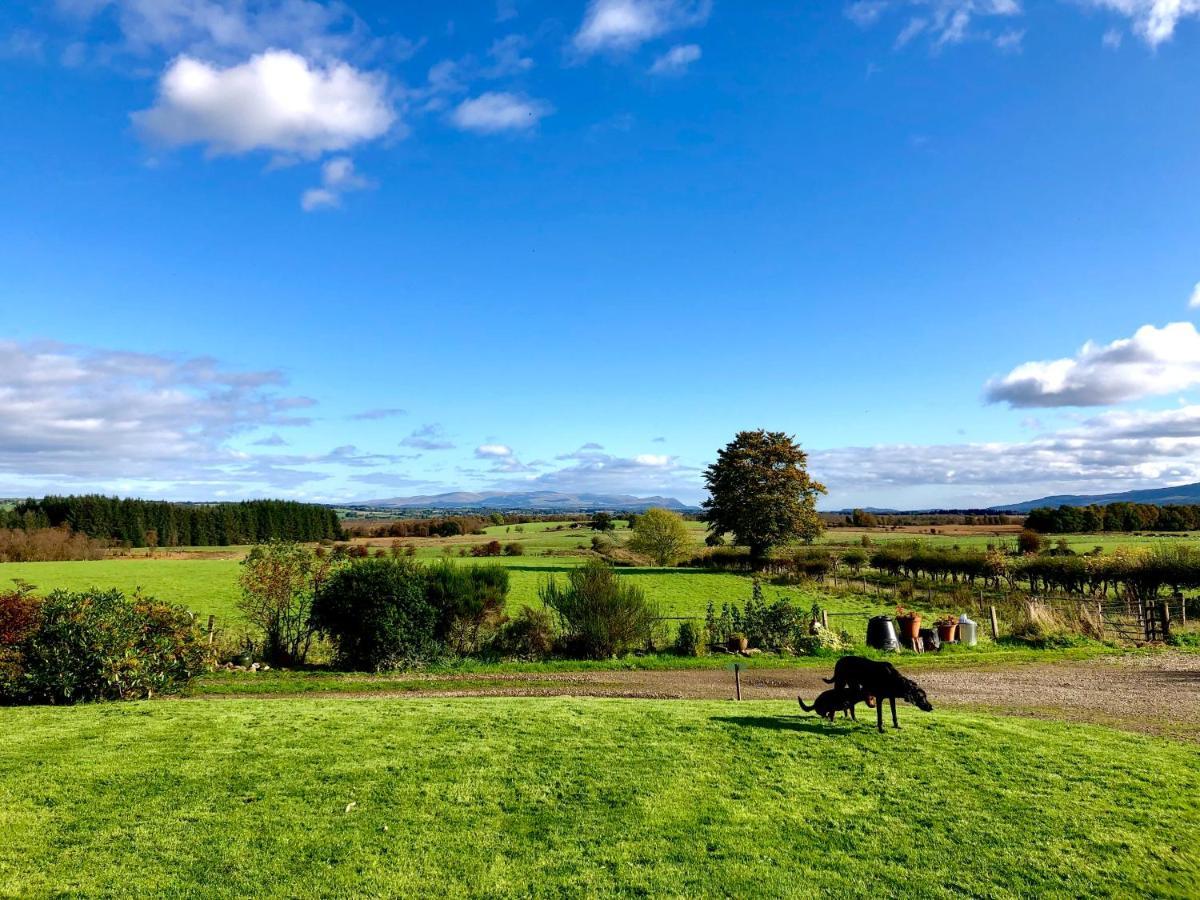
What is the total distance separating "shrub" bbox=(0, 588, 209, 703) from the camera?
13.7 metres

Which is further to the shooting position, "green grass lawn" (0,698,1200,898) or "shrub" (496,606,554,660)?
"shrub" (496,606,554,660)

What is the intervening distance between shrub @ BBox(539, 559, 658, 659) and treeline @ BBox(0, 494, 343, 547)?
256 ft

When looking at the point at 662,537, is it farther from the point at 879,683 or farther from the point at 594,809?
the point at 594,809

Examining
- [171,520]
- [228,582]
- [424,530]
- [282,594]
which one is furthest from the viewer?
[424,530]

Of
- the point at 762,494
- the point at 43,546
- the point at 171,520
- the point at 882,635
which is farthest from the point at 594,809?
the point at 171,520

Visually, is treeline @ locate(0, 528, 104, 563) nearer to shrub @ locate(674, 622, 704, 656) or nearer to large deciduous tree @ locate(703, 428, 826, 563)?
large deciduous tree @ locate(703, 428, 826, 563)

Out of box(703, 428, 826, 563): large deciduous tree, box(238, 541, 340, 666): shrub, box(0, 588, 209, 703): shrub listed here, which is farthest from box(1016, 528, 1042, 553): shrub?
box(0, 588, 209, 703): shrub

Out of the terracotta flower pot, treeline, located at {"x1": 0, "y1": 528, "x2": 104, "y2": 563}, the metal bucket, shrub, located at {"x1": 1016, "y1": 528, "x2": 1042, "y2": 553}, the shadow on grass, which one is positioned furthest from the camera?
treeline, located at {"x1": 0, "y1": 528, "x2": 104, "y2": 563}

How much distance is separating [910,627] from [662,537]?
41932 millimetres

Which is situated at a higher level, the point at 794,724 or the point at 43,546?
the point at 43,546

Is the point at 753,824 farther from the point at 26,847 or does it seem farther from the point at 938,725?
the point at 26,847

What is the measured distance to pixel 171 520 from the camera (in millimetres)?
101688

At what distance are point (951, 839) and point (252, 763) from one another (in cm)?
797

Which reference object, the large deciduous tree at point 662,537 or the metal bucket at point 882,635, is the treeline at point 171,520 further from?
the metal bucket at point 882,635
